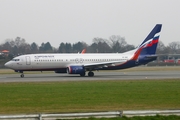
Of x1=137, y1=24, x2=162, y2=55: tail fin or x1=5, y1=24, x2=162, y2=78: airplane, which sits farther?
x1=137, y1=24, x2=162, y2=55: tail fin

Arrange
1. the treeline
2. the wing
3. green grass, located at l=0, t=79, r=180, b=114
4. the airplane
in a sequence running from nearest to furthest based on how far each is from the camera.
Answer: green grass, located at l=0, t=79, r=180, b=114, the airplane, the wing, the treeline

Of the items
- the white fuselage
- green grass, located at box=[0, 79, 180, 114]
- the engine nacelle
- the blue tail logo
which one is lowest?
green grass, located at box=[0, 79, 180, 114]

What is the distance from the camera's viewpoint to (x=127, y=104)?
1997 cm

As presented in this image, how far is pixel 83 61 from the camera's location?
168 feet

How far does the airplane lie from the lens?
160 feet

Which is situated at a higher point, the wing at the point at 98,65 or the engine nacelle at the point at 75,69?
the wing at the point at 98,65

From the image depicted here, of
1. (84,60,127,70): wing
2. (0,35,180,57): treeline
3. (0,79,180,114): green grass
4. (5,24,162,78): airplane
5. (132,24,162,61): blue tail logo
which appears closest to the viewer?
(0,79,180,114): green grass

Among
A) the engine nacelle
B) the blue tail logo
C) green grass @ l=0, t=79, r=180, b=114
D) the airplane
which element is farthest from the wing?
green grass @ l=0, t=79, r=180, b=114

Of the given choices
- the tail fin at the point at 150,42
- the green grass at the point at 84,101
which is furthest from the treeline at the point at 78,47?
the green grass at the point at 84,101

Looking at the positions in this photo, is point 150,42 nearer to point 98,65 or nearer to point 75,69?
point 98,65

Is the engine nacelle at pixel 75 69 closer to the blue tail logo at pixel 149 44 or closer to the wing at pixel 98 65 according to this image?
the wing at pixel 98 65

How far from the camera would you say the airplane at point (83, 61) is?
48.7 metres

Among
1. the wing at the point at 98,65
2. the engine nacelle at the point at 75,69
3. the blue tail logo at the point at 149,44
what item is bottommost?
the engine nacelle at the point at 75,69

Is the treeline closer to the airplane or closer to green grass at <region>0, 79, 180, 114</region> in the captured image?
the airplane
